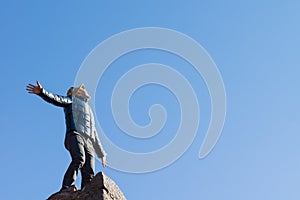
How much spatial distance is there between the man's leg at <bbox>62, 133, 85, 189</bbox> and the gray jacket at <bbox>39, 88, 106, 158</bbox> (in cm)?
21

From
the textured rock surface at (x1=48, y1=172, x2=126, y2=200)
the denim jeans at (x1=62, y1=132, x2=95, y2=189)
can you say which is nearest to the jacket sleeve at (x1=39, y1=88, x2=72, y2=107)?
the denim jeans at (x1=62, y1=132, x2=95, y2=189)

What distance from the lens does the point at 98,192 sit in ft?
26.0

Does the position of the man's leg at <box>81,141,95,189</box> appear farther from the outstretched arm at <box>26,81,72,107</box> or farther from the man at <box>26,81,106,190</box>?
the outstretched arm at <box>26,81,72,107</box>

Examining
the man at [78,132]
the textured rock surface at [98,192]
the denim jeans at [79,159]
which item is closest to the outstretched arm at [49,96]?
the man at [78,132]

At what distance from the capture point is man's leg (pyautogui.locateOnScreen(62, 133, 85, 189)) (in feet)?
29.9

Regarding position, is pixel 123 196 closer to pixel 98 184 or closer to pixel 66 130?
pixel 98 184

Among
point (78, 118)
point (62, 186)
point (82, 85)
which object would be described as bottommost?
point (62, 186)

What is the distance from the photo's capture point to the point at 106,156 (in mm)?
10383

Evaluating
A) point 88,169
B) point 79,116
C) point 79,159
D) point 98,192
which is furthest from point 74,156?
point 98,192

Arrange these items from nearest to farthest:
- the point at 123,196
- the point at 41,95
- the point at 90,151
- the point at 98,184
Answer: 1. the point at 98,184
2. the point at 123,196
3. the point at 41,95
4. the point at 90,151

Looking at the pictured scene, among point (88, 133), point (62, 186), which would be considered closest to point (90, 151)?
point (88, 133)

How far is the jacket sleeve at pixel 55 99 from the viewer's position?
30.2 feet

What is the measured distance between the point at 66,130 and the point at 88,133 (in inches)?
18.8

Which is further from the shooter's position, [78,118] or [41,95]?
[78,118]
